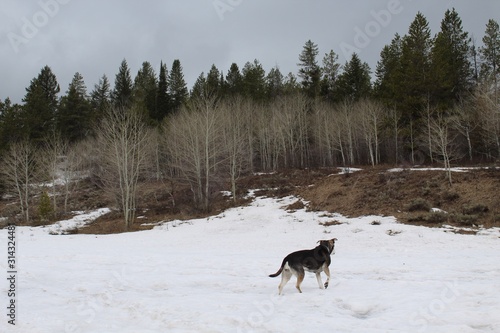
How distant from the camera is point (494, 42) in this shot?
44.5 m

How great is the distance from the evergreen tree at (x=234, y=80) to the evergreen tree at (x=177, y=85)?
8861 mm

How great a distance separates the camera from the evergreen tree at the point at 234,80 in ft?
213

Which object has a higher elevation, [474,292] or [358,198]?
[358,198]

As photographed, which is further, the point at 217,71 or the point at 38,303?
the point at 217,71

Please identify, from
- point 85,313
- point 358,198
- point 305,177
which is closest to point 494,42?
point 305,177

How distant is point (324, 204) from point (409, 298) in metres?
18.5

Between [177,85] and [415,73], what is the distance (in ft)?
146

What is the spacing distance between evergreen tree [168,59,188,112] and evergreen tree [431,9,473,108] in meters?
43.4

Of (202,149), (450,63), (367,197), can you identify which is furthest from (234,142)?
(450,63)

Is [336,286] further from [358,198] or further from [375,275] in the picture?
[358,198]

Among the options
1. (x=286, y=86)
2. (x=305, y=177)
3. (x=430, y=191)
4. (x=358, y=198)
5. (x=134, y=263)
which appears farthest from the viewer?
(x=286, y=86)

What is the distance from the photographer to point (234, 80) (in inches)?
2660

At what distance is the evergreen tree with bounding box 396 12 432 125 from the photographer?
37469 mm

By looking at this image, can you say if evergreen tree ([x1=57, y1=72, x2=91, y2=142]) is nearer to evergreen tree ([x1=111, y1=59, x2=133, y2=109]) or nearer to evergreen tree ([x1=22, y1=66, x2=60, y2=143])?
evergreen tree ([x1=22, y1=66, x2=60, y2=143])
